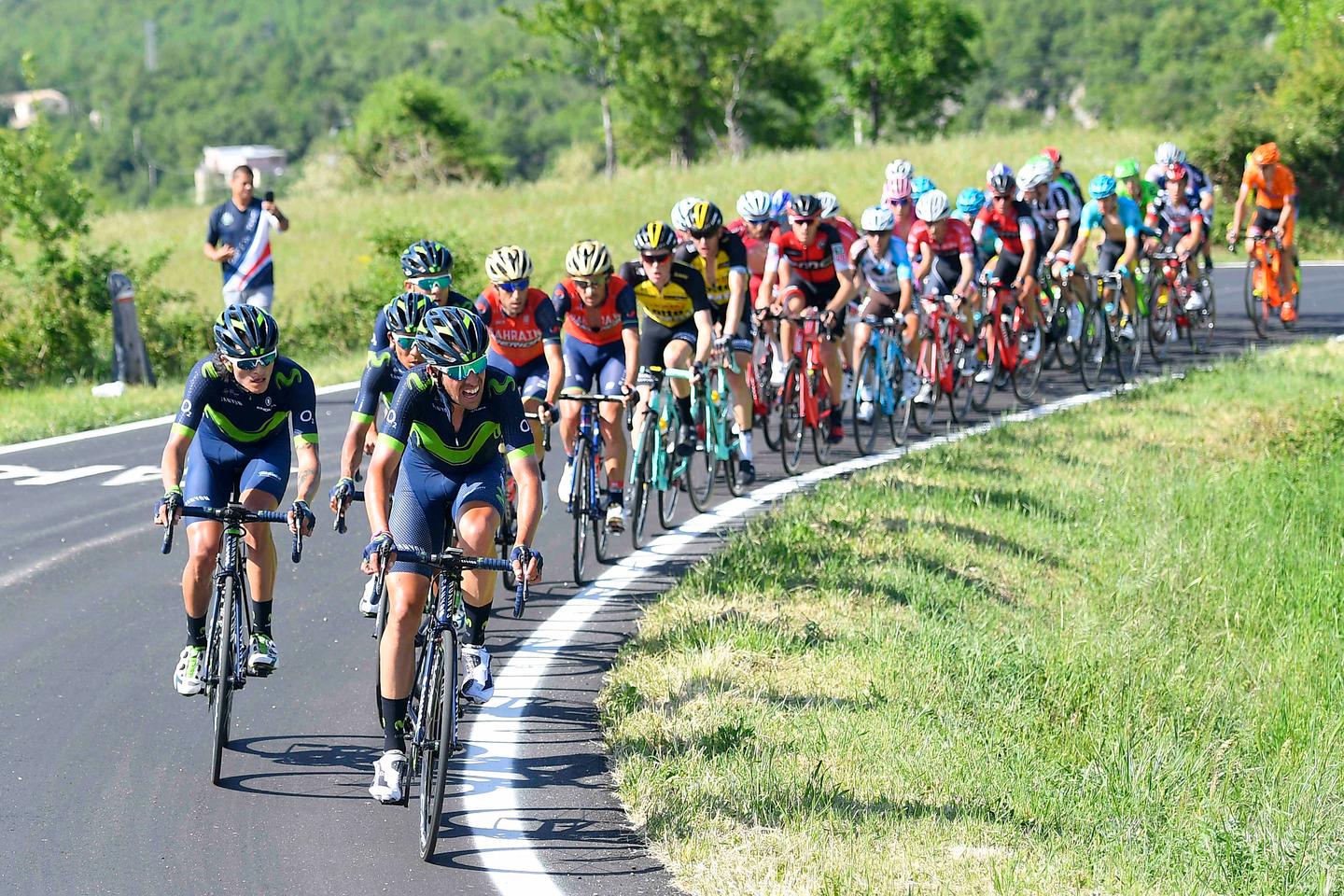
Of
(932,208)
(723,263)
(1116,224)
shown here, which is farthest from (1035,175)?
(723,263)

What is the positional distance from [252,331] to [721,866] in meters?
3.01

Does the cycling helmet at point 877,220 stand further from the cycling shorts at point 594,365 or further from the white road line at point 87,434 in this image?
the white road line at point 87,434

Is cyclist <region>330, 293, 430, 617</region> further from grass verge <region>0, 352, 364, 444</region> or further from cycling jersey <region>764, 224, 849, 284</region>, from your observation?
grass verge <region>0, 352, 364, 444</region>

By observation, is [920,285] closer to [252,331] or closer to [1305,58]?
[252,331]

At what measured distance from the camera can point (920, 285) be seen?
14.9 meters

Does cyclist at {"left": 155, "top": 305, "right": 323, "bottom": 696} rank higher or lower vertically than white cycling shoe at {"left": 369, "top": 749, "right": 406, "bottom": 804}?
higher

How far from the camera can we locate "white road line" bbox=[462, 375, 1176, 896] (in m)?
6.10

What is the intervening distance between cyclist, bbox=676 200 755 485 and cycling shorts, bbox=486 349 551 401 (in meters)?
1.65

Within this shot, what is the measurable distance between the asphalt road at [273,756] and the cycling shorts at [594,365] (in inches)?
45.0

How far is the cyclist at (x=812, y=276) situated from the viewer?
1312cm

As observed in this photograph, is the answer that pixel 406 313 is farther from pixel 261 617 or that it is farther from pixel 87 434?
pixel 87 434

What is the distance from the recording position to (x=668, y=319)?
451 inches

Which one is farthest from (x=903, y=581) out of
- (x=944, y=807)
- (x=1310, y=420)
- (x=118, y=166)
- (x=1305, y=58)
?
(x=118, y=166)

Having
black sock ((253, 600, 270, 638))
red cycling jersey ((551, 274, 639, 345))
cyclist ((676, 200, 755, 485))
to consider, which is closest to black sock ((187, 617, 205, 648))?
black sock ((253, 600, 270, 638))
